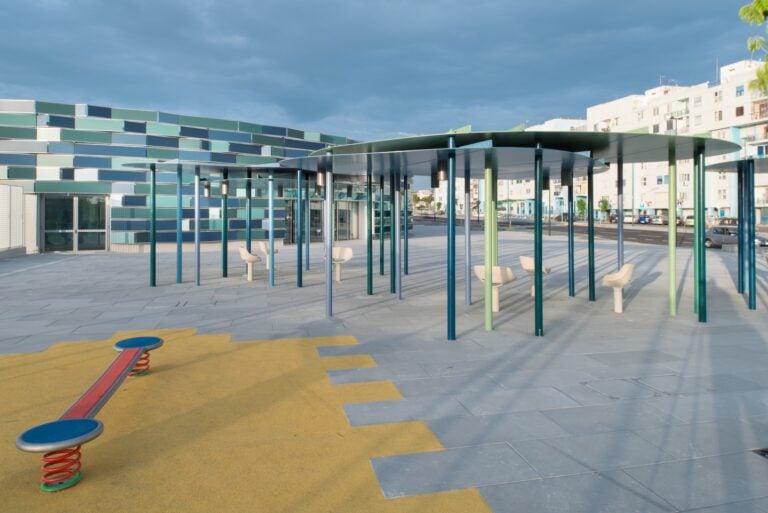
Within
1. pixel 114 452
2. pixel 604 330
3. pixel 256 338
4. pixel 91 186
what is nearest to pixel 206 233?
pixel 91 186

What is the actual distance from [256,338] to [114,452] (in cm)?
417

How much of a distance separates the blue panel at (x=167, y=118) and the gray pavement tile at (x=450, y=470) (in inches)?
1116

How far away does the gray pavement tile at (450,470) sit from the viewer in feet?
12.5

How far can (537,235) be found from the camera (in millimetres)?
8922

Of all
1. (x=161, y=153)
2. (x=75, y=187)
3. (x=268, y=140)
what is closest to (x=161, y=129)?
(x=161, y=153)

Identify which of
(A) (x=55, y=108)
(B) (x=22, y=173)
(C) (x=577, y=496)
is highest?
(A) (x=55, y=108)

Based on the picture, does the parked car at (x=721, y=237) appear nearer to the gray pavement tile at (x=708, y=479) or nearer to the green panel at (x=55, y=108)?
the gray pavement tile at (x=708, y=479)

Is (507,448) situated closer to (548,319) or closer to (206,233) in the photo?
(548,319)

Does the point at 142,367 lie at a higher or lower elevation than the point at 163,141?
lower

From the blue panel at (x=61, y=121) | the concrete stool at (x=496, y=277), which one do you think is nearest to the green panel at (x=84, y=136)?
the blue panel at (x=61, y=121)

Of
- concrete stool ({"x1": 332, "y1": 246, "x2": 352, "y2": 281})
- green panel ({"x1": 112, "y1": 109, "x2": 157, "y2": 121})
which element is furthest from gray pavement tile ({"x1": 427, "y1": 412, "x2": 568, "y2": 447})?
green panel ({"x1": 112, "y1": 109, "x2": 157, "y2": 121})

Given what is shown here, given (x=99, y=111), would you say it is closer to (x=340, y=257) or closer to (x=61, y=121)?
(x=61, y=121)

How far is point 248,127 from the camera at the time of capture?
105 feet

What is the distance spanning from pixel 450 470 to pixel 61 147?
28707 mm
